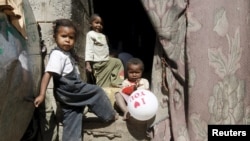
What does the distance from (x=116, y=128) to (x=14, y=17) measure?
3.54ft

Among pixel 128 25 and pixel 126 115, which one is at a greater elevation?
pixel 128 25

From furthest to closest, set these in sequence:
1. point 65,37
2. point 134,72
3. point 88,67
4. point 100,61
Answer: point 100,61 < point 88,67 < point 134,72 < point 65,37

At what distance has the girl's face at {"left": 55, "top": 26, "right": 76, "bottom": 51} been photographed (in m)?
2.48

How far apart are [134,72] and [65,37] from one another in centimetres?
71

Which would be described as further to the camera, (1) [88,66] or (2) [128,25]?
(2) [128,25]

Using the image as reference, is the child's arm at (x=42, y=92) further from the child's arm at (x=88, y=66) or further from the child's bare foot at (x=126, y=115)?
the child's arm at (x=88, y=66)

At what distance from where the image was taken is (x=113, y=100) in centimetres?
307

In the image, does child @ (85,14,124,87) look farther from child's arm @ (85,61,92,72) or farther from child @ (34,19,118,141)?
child @ (34,19,118,141)

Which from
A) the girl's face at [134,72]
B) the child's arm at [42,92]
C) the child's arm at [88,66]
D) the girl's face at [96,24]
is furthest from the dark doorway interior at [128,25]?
the child's arm at [42,92]

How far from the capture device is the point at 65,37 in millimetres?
2516

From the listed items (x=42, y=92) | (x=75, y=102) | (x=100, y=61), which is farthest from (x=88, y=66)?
(x=42, y=92)

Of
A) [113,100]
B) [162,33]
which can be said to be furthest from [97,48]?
[162,33]

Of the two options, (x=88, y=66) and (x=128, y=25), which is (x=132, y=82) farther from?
(x=128, y=25)

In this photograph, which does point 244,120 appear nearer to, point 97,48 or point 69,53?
point 69,53
